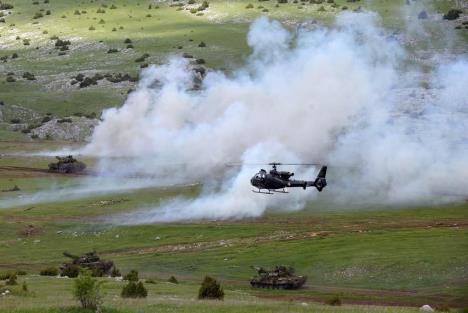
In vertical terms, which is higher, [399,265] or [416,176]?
[416,176]

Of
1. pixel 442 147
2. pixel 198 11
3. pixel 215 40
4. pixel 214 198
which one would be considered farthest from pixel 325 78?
pixel 198 11

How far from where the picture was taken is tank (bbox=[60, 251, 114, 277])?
4803 cm

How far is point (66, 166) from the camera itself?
270 feet

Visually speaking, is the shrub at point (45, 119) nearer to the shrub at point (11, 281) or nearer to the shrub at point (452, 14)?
the shrub at point (452, 14)

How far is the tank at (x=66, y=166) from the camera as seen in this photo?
270ft

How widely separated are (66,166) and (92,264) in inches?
1382

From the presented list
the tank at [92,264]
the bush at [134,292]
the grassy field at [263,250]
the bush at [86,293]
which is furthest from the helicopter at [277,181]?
the bush at [86,293]

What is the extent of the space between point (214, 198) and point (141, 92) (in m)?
35.0

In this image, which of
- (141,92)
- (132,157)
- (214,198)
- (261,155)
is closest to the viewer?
(214,198)

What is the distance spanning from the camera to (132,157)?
8769cm

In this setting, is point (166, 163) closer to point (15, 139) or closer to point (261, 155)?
point (261, 155)

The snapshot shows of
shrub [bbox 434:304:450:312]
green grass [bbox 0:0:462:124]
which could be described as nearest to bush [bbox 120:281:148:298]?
shrub [bbox 434:304:450:312]

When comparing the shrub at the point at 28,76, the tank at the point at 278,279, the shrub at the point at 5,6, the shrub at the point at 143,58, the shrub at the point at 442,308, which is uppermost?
the shrub at the point at 5,6

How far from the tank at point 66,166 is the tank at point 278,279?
39575 mm
